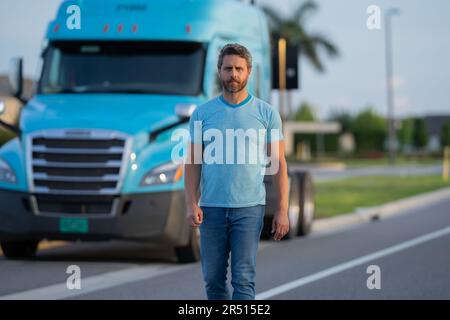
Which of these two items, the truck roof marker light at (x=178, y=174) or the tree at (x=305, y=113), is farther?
the tree at (x=305, y=113)

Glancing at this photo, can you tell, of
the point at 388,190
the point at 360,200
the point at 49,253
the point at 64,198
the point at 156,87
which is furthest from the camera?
the point at 388,190

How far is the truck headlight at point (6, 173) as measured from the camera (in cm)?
1320

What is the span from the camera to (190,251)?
13.6 m

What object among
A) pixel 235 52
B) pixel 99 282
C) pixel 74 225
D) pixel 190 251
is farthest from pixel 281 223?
pixel 190 251

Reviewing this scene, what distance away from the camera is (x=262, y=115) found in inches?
276

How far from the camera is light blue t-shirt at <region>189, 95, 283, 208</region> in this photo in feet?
22.6

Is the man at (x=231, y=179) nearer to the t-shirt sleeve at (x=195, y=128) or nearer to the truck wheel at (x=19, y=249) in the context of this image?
the t-shirt sleeve at (x=195, y=128)

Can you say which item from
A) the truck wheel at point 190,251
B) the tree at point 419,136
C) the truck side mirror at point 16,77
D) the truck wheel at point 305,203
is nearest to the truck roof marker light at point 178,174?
the truck wheel at point 190,251

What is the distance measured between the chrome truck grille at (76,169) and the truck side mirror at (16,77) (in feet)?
4.05

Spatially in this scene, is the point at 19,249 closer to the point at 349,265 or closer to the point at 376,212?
the point at 349,265

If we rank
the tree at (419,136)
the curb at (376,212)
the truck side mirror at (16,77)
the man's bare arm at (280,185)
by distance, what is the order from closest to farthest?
the man's bare arm at (280,185) < the truck side mirror at (16,77) < the curb at (376,212) < the tree at (419,136)

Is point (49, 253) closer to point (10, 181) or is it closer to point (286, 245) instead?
point (10, 181)

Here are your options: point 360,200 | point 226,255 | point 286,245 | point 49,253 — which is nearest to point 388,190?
point 360,200

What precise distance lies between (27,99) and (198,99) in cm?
235
